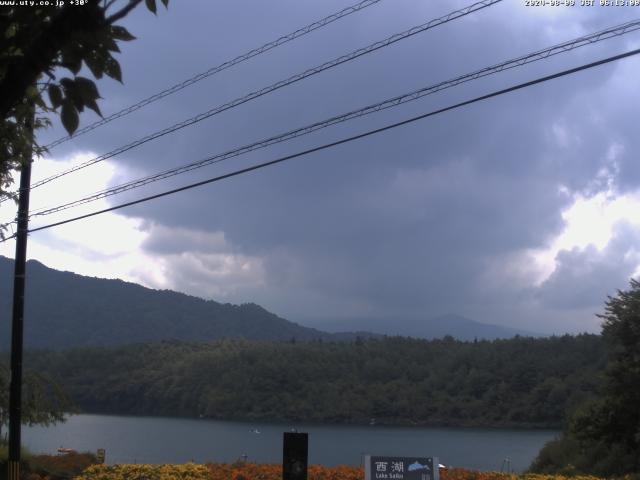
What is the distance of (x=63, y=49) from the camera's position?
3094 mm

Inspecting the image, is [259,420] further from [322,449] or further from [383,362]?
[322,449]

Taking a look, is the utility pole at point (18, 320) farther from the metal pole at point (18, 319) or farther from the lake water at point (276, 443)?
the lake water at point (276, 443)

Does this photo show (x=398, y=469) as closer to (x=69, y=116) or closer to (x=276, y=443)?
(x=69, y=116)

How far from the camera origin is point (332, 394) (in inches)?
1764

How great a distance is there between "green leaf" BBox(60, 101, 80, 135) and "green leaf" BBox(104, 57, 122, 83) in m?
0.22

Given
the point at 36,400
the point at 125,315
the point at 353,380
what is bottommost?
the point at 36,400

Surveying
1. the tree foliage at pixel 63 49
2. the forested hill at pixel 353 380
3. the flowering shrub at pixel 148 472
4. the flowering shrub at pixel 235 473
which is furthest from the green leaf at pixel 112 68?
the forested hill at pixel 353 380

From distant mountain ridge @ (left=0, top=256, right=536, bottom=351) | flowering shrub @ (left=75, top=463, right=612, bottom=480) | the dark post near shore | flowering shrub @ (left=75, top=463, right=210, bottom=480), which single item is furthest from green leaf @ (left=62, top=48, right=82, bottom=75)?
distant mountain ridge @ (left=0, top=256, right=536, bottom=351)

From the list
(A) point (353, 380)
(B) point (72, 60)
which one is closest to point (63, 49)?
(B) point (72, 60)

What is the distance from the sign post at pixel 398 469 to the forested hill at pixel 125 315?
387ft

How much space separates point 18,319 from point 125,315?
131 metres

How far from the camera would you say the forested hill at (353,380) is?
1487 inches

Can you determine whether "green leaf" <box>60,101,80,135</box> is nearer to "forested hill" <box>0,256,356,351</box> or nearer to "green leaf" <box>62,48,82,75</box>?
"green leaf" <box>62,48,82,75</box>

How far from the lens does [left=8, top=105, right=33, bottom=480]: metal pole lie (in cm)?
1429
